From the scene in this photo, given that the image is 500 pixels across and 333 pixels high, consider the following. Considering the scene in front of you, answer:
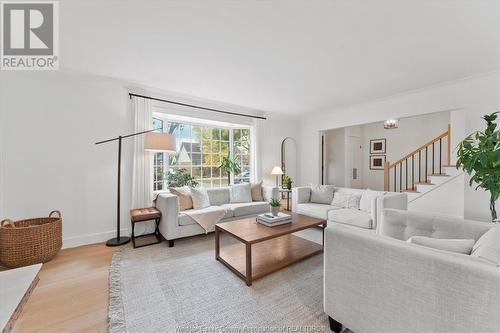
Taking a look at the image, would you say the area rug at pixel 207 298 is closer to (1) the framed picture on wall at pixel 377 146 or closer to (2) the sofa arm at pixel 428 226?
(2) the sofa arm at pixel 428 226

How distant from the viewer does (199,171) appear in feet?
14.6

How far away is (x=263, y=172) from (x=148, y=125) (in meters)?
2.82

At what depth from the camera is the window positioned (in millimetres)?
3924

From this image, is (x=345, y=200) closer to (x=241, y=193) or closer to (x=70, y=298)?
(x=241, y=193)

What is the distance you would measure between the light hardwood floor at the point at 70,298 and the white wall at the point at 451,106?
4783 mm

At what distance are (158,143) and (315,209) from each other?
9.03 feet

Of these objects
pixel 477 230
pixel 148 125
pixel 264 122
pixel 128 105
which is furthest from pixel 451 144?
pixel 128 105

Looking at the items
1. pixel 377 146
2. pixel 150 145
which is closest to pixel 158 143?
pixel 150 145

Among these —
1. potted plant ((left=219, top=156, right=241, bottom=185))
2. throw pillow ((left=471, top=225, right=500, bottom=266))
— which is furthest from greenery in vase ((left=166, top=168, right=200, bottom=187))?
throw pillow ((left=471, top=225, right=500, bottom=266))

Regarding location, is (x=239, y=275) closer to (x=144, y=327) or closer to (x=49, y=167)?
(x=144, y=327)

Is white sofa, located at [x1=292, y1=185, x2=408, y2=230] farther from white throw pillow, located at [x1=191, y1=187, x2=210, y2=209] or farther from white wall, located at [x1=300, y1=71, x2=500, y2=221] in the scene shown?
white throw pillow, located at [x1=191, y1=187, x2=210, y2=209]

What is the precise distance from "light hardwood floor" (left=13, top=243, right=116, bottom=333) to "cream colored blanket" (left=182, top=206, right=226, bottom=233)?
3.67 feet

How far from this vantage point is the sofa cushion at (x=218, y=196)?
3.92 metres

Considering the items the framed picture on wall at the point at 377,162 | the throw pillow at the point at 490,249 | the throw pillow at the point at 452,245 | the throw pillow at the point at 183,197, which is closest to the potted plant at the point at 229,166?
the throw pillow at the point at 183,197
